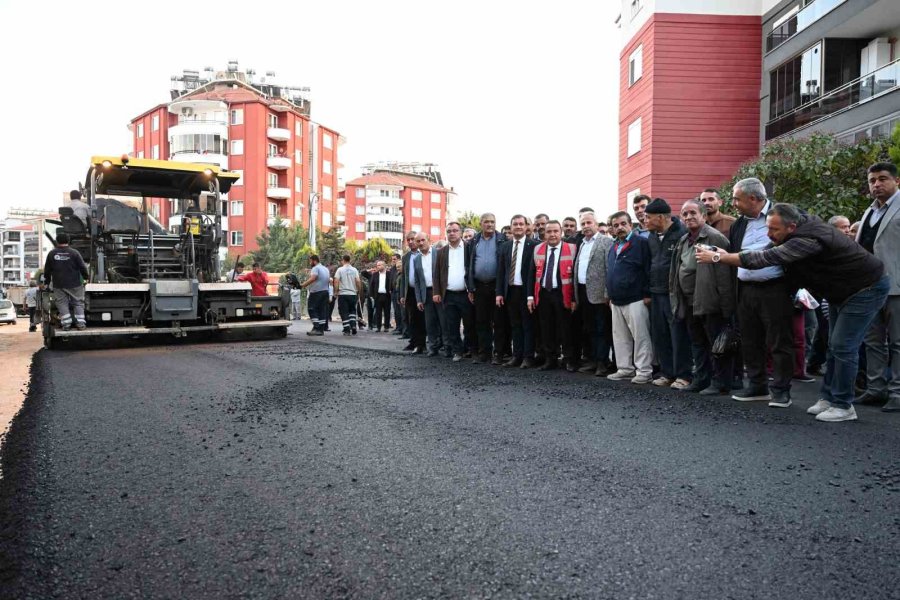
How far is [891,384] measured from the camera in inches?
260

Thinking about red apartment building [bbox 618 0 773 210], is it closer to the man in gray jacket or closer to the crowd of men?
the crowd of men

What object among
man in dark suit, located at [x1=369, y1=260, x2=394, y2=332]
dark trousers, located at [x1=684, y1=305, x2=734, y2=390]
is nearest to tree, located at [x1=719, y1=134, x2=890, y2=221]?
dark trousers, located at [x1=684, y1=305, x2=734, y2=390]

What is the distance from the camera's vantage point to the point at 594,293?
920cm

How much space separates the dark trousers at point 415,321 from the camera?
12219mm

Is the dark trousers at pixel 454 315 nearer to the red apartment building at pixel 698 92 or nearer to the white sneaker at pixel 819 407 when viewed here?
the white sneaker at pixel 819 407

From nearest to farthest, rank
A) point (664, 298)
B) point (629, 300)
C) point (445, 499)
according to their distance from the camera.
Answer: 1. point (445, 499)
2. point (664, 298)
3. point (629, 300)

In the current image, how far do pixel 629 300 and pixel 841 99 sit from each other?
1616 cm

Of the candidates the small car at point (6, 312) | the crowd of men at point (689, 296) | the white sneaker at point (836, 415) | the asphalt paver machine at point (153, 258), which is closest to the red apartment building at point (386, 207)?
the small car at point (6, 312)

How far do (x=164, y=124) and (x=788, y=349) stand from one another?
7802cm

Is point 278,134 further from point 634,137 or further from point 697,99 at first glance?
point 697,99

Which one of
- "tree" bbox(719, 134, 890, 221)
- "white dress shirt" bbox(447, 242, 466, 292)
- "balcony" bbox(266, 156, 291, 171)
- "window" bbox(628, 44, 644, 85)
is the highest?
"balcony" bbox(266, 156, 291, 171)

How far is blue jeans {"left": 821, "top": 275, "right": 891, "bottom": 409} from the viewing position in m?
6.02

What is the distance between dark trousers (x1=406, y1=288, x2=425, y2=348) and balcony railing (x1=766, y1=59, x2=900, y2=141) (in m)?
14.0

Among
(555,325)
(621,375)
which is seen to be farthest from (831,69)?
(621,375)
